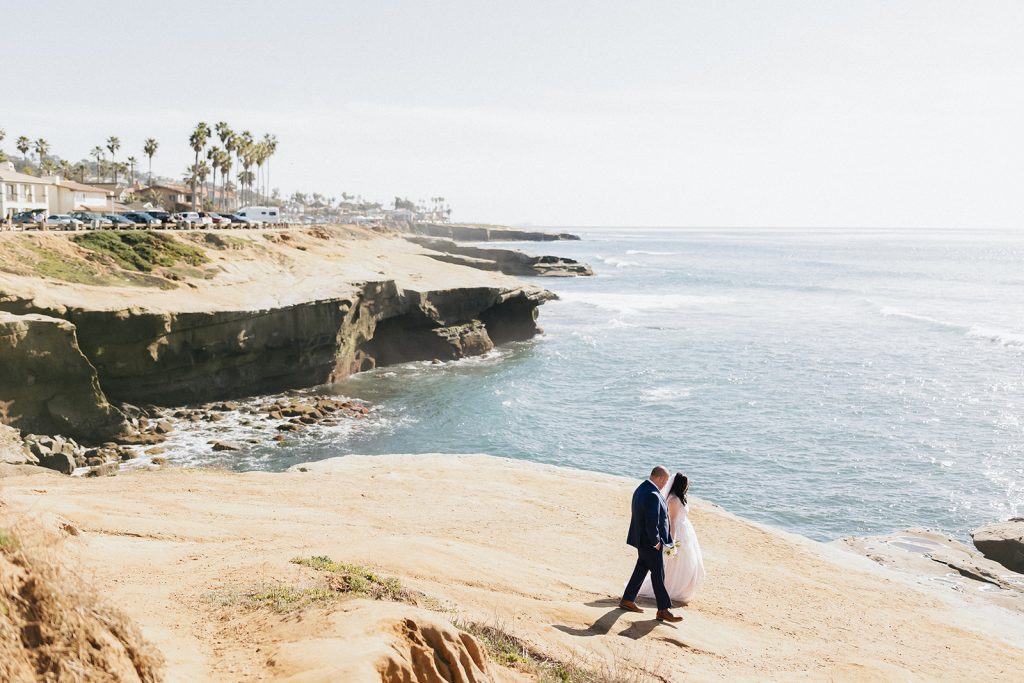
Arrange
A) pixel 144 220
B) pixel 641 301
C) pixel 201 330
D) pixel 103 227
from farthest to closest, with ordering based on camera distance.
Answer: pixel 641 301, pixel 144 220, pixel 103 227, pixel 201 330

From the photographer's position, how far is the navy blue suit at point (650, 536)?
1109cm

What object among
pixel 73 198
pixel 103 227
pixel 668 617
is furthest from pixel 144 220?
pixel 668 617

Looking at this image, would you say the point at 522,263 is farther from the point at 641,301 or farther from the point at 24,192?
the point at 24,192

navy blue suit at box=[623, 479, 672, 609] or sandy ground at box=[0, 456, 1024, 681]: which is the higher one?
navy blue suit at box=[623, 479, 672, 609]

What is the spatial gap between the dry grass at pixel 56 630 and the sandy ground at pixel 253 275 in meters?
26.4

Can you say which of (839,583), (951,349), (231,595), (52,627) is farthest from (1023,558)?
(951,349)

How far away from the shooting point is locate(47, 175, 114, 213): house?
73312mm

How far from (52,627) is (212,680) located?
64.7 inches

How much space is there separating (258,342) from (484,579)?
26.1 meters

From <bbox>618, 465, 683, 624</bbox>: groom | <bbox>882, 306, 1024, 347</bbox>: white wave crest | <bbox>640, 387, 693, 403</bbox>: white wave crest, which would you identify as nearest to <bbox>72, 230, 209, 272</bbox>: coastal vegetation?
<bbox>640, 387, 693, 403</bbox>: white wave crest

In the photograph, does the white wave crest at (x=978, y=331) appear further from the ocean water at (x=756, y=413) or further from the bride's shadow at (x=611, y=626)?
the bride's shadow at (x=611, y=626)

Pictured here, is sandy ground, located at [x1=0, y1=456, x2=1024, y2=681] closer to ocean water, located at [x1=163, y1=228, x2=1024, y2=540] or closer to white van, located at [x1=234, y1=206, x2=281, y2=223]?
ocean water, located at [x1=163, y1=228, x2=1024, y2=540]

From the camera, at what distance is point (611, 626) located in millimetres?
10867

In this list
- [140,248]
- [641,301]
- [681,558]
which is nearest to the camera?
[681,558]
